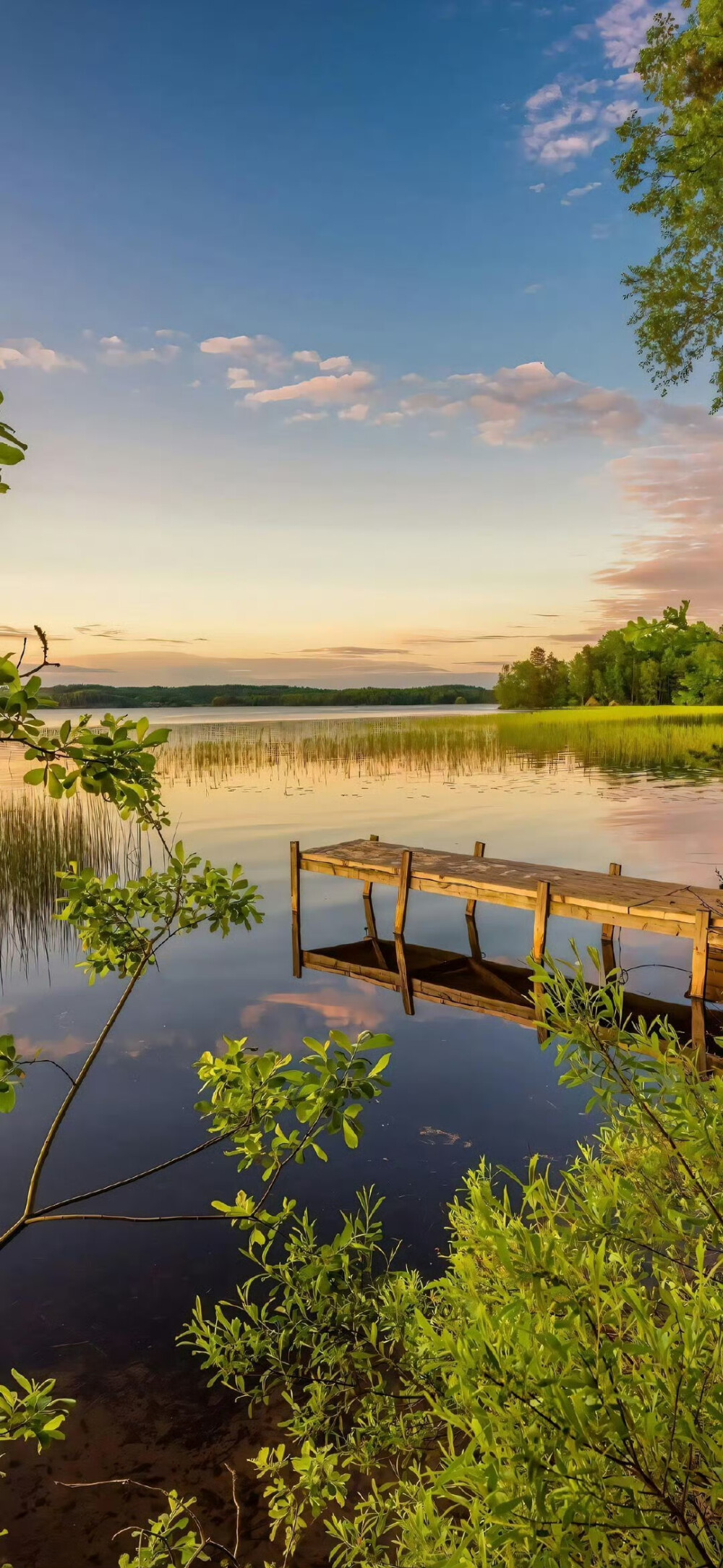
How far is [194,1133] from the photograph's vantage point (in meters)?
9.15

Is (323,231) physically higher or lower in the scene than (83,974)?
higher

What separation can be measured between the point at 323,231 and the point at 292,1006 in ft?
90.1

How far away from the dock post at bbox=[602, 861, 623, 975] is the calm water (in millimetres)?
359

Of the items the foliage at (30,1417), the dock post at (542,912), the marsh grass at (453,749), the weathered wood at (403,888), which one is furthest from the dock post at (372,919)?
the marsh grass at (453,749)

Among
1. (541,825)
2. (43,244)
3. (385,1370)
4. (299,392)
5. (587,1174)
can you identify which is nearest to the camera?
(587,1174)

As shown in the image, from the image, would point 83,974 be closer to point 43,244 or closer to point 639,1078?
point 639,1078

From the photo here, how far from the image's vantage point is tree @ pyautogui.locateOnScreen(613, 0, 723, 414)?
50.8ft

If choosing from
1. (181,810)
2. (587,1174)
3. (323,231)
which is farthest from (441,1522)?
(323,231)

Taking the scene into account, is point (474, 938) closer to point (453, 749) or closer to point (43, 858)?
point (43, 858)

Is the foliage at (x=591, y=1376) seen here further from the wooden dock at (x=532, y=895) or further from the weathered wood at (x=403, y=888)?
the weathered wood at (x=403, y=888)

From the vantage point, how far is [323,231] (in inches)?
1097

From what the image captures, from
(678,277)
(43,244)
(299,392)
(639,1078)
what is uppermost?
(299,392)

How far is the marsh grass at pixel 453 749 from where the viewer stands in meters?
39.2

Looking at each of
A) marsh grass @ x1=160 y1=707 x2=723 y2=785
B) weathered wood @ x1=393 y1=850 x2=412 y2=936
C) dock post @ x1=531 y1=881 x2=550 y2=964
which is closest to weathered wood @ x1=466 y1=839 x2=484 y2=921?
weathered wood @ x1=393 y1=850 x2=412 y2=936
